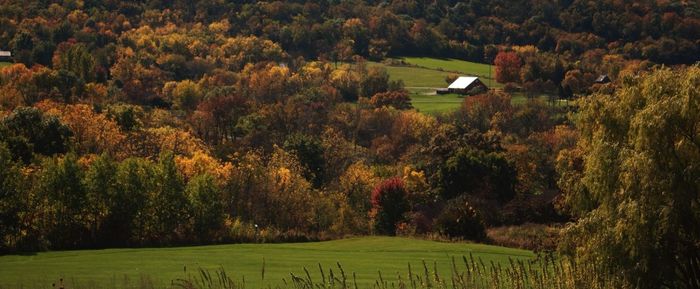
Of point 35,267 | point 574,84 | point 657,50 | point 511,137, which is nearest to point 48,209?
point 35,267

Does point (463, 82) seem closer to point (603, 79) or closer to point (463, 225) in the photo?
point (603, 79)

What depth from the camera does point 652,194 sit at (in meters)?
27.2

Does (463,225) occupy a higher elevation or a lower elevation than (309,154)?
lower

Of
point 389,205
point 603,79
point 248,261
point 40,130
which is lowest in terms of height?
point 248,261

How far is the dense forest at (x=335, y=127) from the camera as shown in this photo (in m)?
29.3

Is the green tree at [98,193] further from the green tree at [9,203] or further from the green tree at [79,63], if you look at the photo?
the green tree at [79,63]

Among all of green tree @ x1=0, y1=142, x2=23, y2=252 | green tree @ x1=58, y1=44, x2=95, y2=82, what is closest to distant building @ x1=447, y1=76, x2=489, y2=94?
green tree @ x1=58, y1=44, x2=95, y2=82

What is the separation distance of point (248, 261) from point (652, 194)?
17.7 metres

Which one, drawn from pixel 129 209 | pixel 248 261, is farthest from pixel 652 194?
pixel 129 209

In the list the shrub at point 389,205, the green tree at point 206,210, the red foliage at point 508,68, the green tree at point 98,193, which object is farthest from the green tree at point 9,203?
the red foliage at point 508,68

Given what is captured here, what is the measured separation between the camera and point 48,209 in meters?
46.1

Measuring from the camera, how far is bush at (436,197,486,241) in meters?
50.8

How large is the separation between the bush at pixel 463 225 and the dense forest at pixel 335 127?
99mm

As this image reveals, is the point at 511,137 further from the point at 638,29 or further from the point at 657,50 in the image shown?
the point at 638,29
